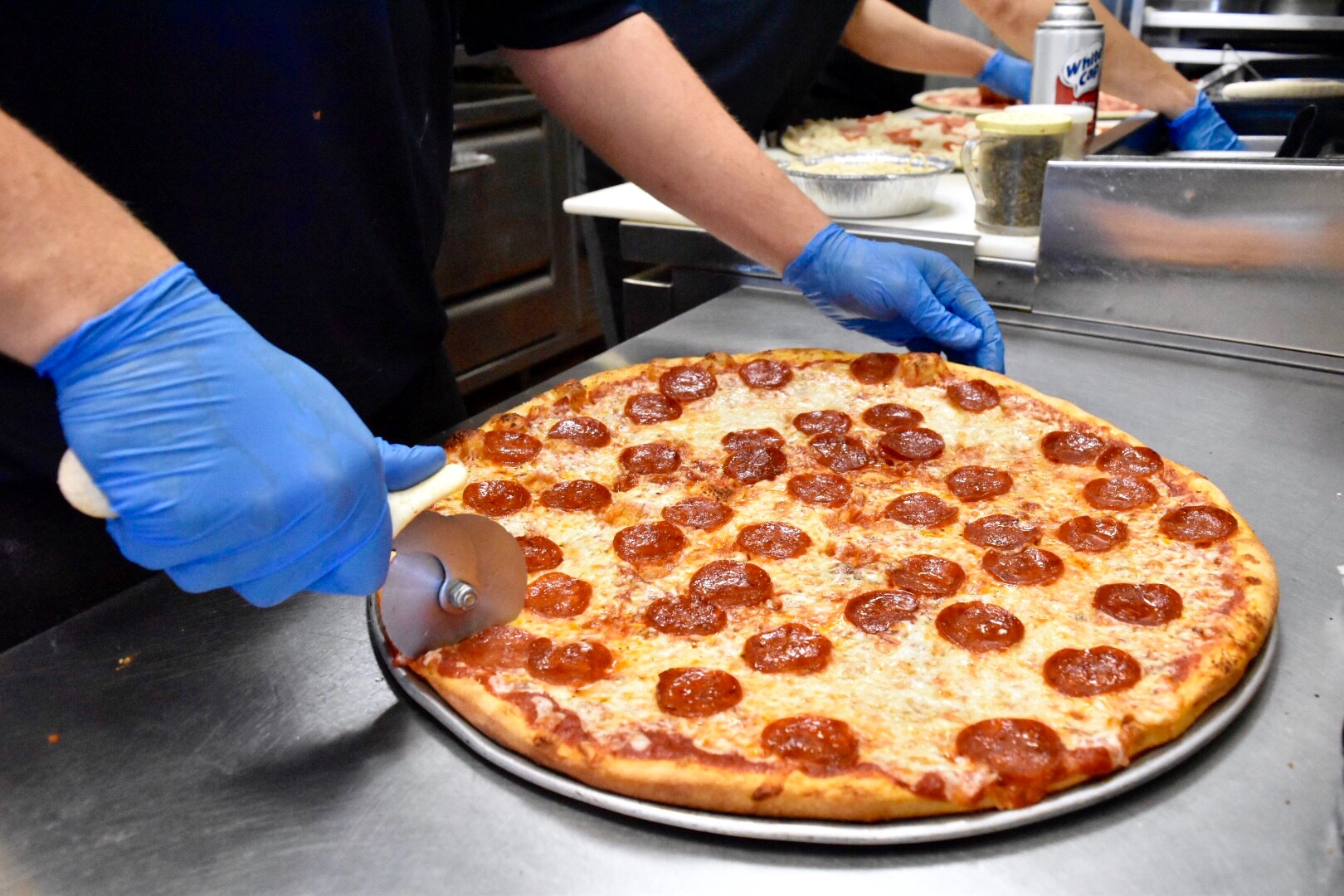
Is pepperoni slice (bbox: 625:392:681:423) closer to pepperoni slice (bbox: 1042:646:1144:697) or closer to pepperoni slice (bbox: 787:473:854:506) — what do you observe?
pepperoni slice (bbox: 787:473:854:506)

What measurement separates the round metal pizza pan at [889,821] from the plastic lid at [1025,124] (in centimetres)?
144

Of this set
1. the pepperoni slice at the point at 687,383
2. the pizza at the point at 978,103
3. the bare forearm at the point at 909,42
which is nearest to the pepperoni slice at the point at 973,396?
the pepperoni slice at the point at 687,383

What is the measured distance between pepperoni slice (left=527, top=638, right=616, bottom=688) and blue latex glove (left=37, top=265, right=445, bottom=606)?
25 centimetres

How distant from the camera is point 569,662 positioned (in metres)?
1.16

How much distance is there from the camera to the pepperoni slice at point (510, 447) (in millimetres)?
1641

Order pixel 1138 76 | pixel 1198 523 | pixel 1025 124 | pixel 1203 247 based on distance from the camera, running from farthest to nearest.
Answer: pixel 1138 76 → pixel 1025 124 → pixel 1203 247 → pixel 1198 523

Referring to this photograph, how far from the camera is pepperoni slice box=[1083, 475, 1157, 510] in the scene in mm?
1441

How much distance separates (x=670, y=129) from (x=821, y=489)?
0.77m

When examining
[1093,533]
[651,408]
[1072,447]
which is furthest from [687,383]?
[1093,533]

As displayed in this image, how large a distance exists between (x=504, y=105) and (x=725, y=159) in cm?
275

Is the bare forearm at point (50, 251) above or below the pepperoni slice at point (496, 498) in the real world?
above

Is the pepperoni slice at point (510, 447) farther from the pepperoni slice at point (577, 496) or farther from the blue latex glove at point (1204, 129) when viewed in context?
the blue latex glove at point (1204, 129)

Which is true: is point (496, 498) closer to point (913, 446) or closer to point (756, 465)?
point (756, 465)

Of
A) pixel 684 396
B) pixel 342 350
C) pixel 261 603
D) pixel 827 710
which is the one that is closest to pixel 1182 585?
pixel 827 710
